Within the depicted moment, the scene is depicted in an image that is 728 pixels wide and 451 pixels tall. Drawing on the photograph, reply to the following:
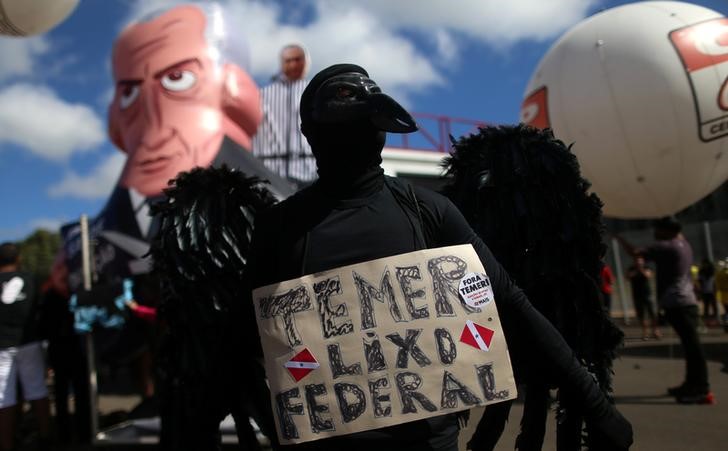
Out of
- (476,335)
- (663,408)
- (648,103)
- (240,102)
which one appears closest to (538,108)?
(648,103)

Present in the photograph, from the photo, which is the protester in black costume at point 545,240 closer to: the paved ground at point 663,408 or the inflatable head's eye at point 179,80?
the paved ground at point 663,408

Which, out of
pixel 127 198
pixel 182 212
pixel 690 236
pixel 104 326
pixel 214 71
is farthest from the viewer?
pixel 690 236

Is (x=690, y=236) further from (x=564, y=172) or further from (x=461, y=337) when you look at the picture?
(x=461, y=337)

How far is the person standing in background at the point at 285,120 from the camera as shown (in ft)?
33.3

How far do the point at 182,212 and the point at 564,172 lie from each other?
1.29 metres

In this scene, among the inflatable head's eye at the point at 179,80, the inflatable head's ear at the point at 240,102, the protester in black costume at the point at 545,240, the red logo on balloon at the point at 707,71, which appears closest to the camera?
the protester in black costume at the point at 545,240

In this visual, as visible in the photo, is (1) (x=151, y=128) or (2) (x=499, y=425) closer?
(2) (x=499, y=425)

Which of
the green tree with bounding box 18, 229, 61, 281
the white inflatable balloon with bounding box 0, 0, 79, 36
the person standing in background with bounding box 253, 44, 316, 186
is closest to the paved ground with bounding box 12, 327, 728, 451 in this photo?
the white inflatable balloon with bounding box 0, 0, 79, 36

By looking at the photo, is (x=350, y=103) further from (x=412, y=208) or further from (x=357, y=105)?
(x=412, y=208)

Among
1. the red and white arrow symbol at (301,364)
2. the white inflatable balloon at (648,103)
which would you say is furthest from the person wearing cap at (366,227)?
the white inflatable balloon at (648,103)

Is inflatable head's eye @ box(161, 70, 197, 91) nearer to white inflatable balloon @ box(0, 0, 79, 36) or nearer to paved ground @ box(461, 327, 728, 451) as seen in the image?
white inflatable balloon @ box(0, 0, 79, 36)

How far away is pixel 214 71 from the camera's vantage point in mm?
5949

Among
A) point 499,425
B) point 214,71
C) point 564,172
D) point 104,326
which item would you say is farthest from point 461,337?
point 214,71

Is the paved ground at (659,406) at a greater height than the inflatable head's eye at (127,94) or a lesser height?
lesser
